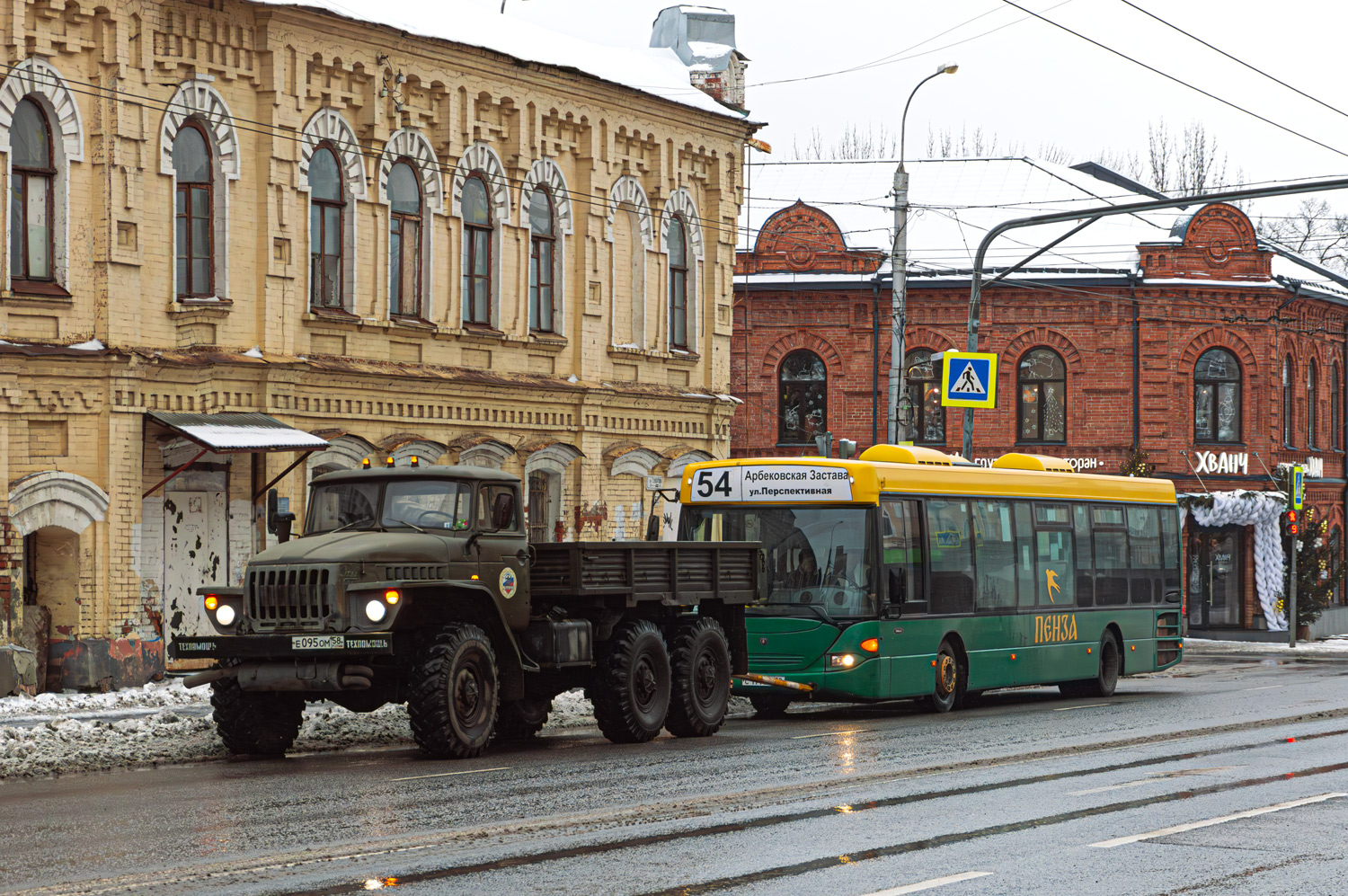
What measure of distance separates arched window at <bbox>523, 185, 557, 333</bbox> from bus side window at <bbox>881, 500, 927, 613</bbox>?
30.6ft

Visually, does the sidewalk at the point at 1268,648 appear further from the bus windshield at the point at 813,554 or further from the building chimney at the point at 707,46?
the bus windshield at the point at 813,554

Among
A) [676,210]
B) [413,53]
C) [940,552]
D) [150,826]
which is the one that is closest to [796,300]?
[676,210]

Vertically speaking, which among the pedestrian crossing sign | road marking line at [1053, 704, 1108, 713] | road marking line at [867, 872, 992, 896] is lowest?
road marking line at [1053, 704, 1108, 713]

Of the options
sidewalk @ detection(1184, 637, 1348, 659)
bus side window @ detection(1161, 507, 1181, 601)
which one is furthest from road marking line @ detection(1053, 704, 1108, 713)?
sidewalk @ detection(1184, 637, 1348, 659)

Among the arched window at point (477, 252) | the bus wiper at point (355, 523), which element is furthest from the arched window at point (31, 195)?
the bus wiper at point (355, 523)

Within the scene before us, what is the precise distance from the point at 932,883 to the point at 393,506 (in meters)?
7.64

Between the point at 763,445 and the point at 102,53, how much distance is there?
2461 centimetres

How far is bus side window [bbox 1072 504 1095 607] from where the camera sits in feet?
75.2

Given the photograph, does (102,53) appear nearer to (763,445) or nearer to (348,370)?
(348,370)

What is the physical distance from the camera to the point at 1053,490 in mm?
22453

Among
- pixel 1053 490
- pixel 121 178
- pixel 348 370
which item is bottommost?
pixel 1053 490

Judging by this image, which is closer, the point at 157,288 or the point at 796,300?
the point at 157,288

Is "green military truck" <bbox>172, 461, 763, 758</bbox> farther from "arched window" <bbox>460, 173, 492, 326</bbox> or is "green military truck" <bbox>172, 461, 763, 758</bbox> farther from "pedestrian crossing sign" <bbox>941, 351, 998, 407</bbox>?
"pedestrian crossing sign" <bbox>941, 351, 998, 407</bbox>

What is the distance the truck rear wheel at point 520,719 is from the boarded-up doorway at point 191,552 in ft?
20.8
